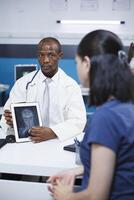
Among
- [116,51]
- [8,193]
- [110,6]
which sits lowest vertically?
[8,193]

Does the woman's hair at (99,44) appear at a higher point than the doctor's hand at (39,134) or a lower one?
higher

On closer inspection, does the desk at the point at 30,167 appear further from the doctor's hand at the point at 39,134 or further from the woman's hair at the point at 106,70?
the woman's hair at the point at 106,70

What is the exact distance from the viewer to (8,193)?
5.00ft

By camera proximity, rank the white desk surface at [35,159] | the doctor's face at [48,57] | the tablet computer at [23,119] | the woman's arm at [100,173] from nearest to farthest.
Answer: the woman's arm at [100,173] < the white desk surface at [35,159] < the tablet computer at [23,119] < the doctor's face at [48,57]

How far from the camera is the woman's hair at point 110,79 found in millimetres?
1020

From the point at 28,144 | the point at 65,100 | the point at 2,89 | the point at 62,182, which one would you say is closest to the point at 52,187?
the point at 62,182

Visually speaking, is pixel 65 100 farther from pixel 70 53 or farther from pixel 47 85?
pixel 70 53

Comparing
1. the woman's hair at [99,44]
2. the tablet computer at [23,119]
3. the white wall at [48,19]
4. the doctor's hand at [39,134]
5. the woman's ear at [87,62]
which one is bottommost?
the doctor's hand at [39,134]

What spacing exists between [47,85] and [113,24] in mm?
2006

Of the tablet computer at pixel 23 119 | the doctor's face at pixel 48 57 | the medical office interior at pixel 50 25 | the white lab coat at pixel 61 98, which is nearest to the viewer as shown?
the tablet computer at pixel 23 119

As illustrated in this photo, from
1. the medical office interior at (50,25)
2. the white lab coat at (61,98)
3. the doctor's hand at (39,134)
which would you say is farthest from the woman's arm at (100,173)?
the medical office interior at (50,25)

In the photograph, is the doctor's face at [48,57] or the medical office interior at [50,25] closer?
the doctor's face at [48,57]

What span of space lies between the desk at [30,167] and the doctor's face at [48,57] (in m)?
0.82

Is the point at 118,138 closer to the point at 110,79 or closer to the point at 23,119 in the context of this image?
the point at 110,79
